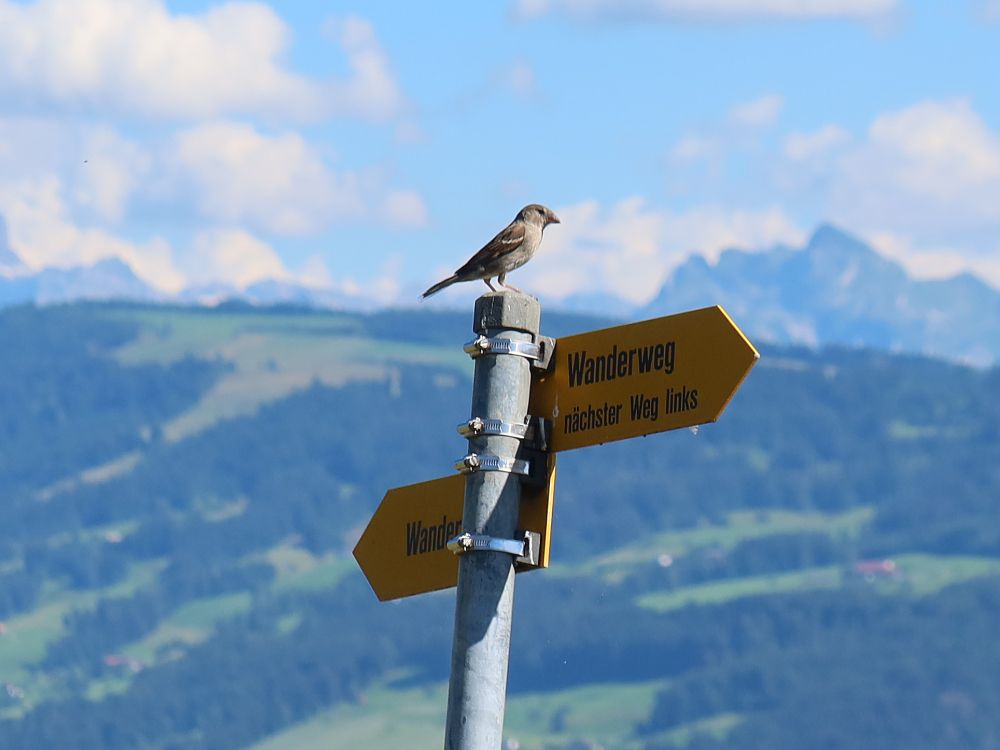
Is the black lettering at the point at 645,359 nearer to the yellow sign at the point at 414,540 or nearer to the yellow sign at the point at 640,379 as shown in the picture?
the yellow sign at the point at 640,379

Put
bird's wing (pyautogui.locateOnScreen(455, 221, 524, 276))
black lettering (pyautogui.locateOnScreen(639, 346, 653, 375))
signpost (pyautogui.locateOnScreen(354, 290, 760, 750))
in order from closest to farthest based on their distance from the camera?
signpost (pyautogui.locateOnScreen(354, 290, 760, 750))
black lettering (pyautogui.locateOnScreen(639, 346, 653, 375))
bird's wing (pyautogui.locateOnScreen(455, 221, 524, 276))

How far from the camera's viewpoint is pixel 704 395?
320 inches

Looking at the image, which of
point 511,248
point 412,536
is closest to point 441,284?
point 511,248

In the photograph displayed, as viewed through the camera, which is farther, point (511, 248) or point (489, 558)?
point (511, 248)

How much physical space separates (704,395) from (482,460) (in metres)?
0.87

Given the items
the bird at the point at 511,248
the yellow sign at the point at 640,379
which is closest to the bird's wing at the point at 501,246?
the bird at the point at 511,248

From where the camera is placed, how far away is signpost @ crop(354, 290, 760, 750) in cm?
788

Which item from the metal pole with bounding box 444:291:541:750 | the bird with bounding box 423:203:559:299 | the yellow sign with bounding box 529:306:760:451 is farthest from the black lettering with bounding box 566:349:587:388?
the bird with bounding box 423:203:559:299

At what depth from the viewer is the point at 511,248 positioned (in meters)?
11.1

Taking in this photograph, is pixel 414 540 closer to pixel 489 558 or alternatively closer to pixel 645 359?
pixel 489 558

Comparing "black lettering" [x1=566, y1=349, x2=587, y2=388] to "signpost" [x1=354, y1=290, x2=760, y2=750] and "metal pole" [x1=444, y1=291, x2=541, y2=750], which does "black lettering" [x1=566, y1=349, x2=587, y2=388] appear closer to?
"signpost" [x1=354, y1=290, x2=760, y2=750]

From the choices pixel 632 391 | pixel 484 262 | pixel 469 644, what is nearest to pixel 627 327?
pixel 632 391

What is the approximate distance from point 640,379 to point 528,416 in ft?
1.51

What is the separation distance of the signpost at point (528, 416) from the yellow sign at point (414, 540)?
82 centimetres
